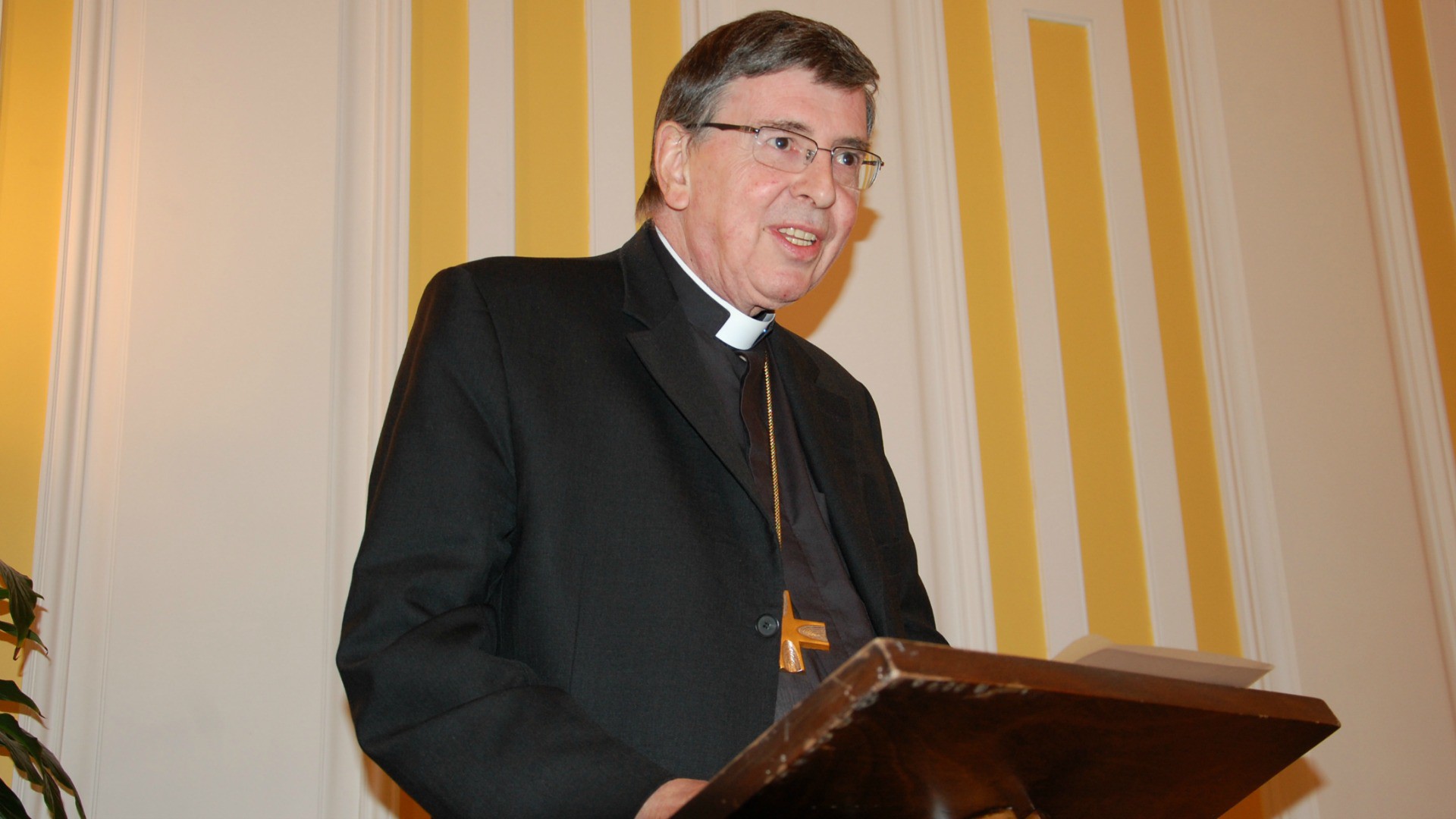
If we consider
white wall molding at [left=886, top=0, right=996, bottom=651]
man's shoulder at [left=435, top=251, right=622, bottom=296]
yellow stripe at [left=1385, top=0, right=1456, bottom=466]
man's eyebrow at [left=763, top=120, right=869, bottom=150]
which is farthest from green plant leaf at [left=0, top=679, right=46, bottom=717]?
yellow stripe at [left=1385, top=0, right=1456, bottom=466]

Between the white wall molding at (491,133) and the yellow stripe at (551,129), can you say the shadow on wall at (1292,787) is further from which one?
the white wall molding at (491,133)

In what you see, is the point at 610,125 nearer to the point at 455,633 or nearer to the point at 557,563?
the point at 557,563

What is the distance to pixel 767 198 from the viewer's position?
7.00 feet

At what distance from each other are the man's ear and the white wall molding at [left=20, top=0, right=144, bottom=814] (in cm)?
118

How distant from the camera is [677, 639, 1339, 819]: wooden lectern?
92 cm

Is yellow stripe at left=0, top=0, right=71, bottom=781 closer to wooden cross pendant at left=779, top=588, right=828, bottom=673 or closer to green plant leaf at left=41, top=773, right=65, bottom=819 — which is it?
green plant leaf at left=41, top=773, right=65, bottom=819

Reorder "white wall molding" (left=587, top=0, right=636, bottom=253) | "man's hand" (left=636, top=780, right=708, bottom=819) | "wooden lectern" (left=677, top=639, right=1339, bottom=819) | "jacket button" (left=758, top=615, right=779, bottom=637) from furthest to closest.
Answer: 1. "white wall molding" (left=587, top=0, right=636, bottom=253)
2. "jacket button" (left=758, top=615, right=779, bottom=637)
3. "man's hand" (left=636, top=780, right=708, bottom=819)
4. "wooden lectern" (left=677, top=639, right=1339, bottom=819)

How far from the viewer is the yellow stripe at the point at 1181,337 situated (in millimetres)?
3295

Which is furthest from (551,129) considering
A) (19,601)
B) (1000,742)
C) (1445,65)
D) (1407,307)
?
(1445,65)

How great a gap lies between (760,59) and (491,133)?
94 centimetres

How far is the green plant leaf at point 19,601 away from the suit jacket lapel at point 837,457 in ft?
4.35

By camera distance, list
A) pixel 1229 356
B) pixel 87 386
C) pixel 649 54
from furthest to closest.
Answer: pixel 1229 356 → pixel 649 54 → pixel 87 386

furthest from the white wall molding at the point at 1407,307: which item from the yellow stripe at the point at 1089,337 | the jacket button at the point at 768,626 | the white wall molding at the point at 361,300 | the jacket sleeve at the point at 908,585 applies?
the white wall molding at the point at 361,300

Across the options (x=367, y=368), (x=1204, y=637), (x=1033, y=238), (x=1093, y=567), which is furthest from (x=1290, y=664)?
(x=367, y=368)
